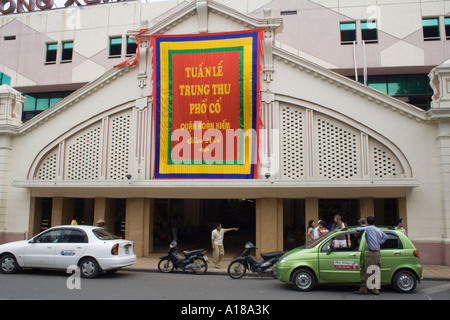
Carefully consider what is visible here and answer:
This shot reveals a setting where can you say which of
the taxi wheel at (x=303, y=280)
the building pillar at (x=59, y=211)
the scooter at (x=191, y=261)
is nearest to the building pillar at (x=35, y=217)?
the building pillar at (x=59, y=211)

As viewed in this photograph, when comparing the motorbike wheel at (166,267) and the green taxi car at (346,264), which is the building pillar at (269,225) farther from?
the green taxi car at (346,264)

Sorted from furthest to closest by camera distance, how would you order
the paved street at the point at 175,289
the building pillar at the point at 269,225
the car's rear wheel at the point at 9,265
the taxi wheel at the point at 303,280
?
the building pillar at the point at 269,225, the car's rear wheel at the point at 9,265, the taxi wheel at the point at 303,280, the paved street at the point at 175,289

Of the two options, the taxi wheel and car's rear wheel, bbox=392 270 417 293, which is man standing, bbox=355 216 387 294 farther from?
the taxi wheel

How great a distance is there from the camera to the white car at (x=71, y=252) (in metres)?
10.5

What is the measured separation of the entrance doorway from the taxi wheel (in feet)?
25.2

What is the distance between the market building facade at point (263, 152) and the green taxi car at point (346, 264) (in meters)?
4.57

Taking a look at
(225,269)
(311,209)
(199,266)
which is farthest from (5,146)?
(311,209)

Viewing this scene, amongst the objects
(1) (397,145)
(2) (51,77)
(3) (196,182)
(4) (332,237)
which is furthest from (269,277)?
(2) (51,77)

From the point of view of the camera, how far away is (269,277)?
11.5 m

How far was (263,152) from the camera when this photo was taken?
14906 millimetres

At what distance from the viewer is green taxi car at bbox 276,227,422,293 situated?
29.9 ft

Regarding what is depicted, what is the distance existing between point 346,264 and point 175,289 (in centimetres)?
418

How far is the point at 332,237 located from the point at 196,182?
651 cm

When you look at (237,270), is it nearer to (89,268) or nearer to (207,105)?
(89,268)
